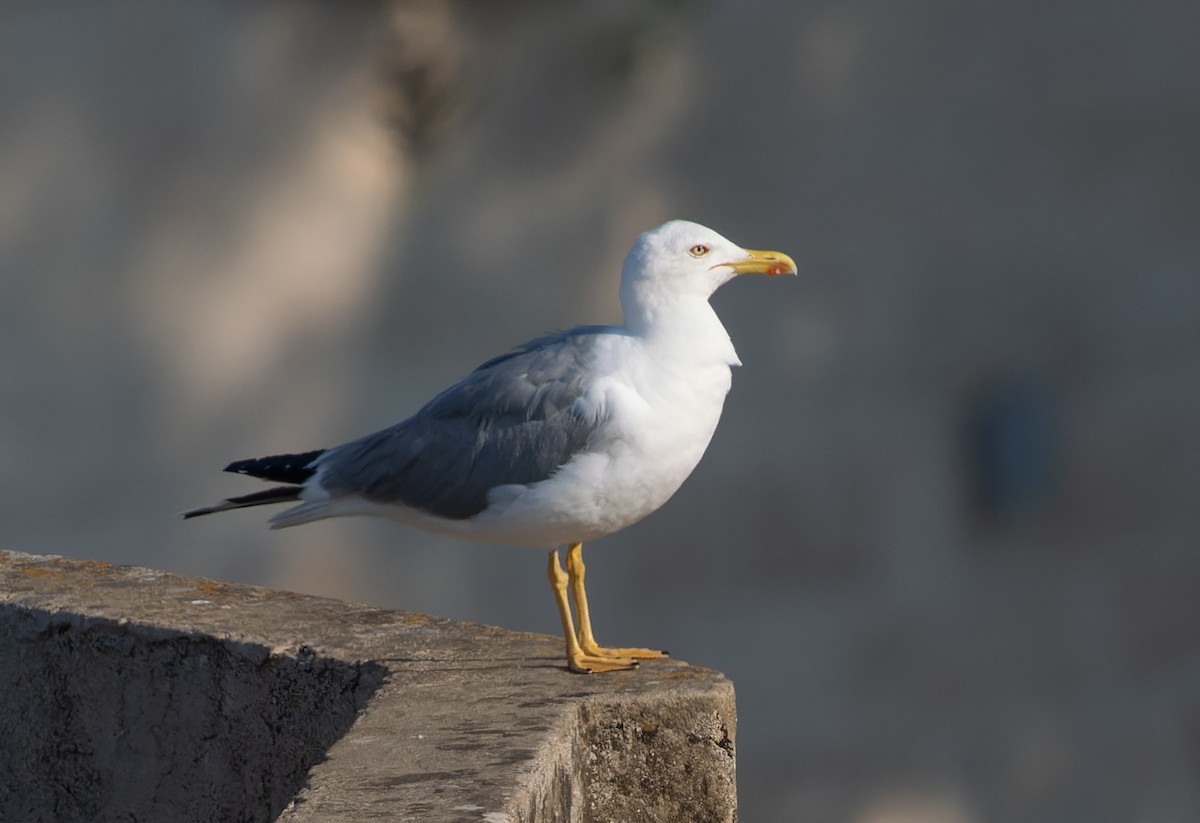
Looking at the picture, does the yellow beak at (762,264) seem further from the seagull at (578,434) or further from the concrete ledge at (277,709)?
the concrete ledge at (277,709)

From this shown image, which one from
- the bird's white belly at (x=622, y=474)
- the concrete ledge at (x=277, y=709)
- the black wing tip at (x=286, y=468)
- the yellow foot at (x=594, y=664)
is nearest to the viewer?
the concrete ledge at (x=277, y=709)

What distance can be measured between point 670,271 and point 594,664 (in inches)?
31.8

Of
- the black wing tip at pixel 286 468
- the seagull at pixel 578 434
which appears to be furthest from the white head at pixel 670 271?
the black wing tip at pixel 286 468

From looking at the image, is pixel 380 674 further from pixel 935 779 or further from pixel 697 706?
pixel 935 779

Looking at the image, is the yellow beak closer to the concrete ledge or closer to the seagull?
the seagull

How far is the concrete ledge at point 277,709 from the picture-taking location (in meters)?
3.35

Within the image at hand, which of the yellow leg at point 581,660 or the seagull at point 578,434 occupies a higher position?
the seagull at point 578,434

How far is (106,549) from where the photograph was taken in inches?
235

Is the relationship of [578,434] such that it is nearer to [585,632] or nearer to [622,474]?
[622,474]

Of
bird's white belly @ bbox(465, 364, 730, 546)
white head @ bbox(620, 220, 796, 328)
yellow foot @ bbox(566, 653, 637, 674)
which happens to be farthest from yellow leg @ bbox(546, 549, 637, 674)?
white head @ bbox(620, 220, 796, 328)

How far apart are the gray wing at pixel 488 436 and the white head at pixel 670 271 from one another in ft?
0.30

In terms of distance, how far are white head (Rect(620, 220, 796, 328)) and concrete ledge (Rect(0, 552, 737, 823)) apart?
693 millimetres

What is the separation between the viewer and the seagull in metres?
3.80

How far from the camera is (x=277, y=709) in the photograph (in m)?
3.47
